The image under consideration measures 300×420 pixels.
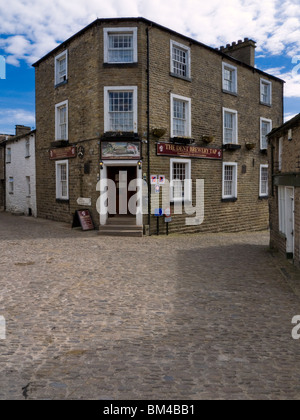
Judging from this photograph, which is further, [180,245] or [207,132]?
[207,132]

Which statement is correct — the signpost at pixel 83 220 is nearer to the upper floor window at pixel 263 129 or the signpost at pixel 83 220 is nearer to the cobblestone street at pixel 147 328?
the cobblestone street at pixel 147 328

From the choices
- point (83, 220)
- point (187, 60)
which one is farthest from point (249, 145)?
point (83, 220)

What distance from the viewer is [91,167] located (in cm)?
1656

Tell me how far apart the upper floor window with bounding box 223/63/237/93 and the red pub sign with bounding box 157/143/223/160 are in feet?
12.7

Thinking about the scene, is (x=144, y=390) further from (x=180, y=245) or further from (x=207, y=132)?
(x=207, y=132)

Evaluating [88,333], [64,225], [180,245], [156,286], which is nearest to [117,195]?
[64,225]

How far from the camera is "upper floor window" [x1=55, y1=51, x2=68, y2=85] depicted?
18.3 metres

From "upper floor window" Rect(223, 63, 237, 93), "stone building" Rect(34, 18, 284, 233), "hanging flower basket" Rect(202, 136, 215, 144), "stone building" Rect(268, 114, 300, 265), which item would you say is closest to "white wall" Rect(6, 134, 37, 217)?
"stone building" Rect(34, 18, 284, 233)

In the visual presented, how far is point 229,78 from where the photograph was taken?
66.8ft

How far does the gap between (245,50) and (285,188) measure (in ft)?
48.8

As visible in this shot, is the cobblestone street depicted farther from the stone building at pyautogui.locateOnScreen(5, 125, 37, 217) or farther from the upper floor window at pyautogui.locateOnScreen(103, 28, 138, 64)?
the stone building at pyautogui.locateOnScreen(5, 125, 37, 217)

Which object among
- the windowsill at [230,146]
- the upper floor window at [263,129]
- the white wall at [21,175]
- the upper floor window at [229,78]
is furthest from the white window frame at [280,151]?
the white wall at [21,175]

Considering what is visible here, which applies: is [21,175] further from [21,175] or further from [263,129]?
[263,129]
